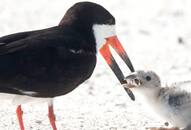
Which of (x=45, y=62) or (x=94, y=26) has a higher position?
(x=94, y=26)

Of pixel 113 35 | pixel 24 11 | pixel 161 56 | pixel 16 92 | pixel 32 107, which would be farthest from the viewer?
pixel 24 11

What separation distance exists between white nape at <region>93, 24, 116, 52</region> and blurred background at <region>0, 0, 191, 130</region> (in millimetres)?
1029

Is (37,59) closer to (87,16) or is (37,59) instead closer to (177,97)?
(87,16)

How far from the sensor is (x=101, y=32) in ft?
31.7

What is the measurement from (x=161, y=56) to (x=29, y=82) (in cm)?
571

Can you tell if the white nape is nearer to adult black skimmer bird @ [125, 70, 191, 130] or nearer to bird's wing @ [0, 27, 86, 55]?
bird's wing @ [0, 27, 86, 55]

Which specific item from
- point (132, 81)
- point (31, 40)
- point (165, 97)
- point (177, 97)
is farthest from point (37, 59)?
point (177, 97)

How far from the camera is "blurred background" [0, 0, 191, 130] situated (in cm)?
997

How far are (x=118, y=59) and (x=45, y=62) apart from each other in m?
5.01

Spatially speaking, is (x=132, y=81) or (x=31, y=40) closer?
(x=31, y=40)

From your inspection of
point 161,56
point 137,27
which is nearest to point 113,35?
point 161,56

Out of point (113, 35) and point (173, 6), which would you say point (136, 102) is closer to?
point (113, 35)

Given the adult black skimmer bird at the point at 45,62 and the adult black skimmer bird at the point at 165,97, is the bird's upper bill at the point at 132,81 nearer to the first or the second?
the adult black skimmer bird at the point at 165,97

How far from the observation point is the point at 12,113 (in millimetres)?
10383
